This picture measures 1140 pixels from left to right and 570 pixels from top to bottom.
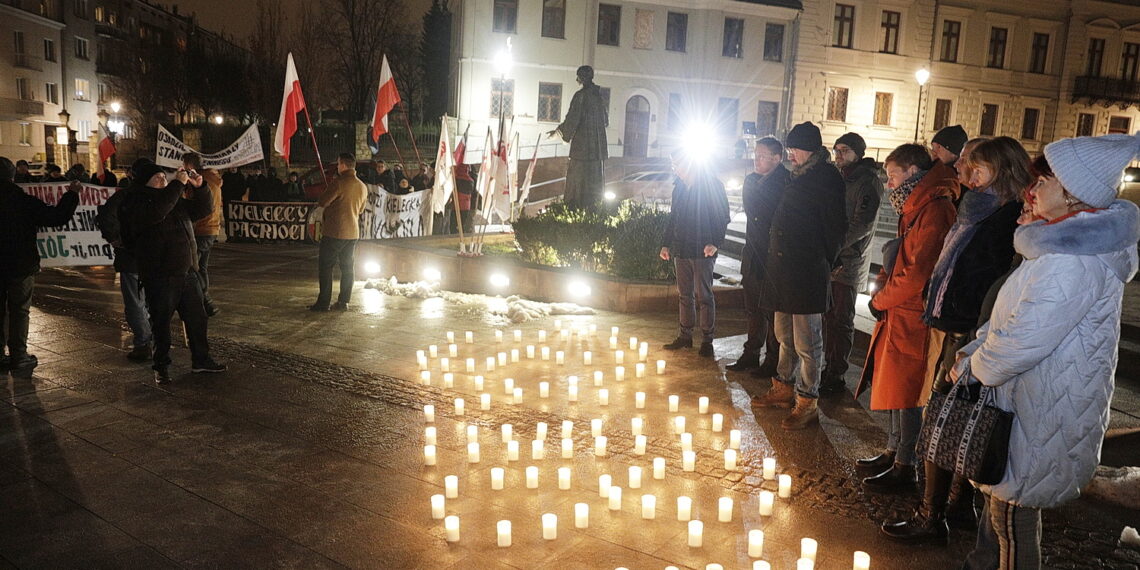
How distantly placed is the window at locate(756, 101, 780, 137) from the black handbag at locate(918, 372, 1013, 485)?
38930 mm

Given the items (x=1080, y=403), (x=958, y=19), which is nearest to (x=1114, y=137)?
(x=1080, y=403)

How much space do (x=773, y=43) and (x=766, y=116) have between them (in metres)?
3.59

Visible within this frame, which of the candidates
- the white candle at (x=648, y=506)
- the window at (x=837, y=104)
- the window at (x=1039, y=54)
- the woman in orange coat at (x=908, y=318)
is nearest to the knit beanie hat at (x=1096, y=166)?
the woman in orange coat at (x=908, y=318)

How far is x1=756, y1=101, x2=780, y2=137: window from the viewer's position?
4081 centimetres

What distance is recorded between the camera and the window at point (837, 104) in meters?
41.2

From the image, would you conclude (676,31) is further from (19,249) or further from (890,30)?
(19,249)

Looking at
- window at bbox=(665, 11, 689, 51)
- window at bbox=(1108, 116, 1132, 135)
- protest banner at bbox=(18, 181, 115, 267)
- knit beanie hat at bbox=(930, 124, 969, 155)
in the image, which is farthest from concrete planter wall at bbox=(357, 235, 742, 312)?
window at bbox=(1108, 116, 1132, 135)

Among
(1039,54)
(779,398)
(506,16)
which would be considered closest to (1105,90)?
(1039,54)

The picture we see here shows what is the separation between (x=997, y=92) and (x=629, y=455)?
1783 inches

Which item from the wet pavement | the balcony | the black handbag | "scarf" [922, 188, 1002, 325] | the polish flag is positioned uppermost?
the balcony

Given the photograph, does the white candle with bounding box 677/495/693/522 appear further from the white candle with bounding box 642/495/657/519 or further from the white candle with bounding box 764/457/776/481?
the white candle with bounding box 764/457/776/481

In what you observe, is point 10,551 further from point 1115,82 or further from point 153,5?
point 153,5

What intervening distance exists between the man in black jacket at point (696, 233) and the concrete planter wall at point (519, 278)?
2076 mm

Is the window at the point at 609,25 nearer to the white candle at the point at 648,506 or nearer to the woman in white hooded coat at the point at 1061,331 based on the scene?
the white candle at the point at 648,506
